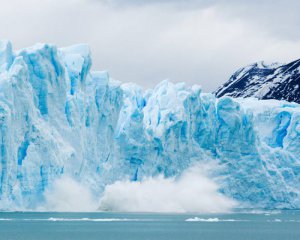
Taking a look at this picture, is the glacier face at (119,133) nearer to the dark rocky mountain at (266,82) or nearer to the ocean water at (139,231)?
the ocean water at (139,231)

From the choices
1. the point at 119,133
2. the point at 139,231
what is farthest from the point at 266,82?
the point at 139,231

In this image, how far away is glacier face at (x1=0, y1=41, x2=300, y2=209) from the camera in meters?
42.6

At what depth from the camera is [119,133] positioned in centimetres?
5178

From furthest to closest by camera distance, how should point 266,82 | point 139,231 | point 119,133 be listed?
point 266,82, point 119,133, point 139,231

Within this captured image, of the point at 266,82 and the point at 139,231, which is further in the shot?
the point at 266,82

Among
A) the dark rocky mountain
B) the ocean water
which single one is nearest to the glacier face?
the ocean water

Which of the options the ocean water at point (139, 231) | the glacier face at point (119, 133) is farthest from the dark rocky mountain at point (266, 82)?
the ocean water at point (139, 231)

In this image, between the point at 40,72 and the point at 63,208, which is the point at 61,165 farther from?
the point at 40,72

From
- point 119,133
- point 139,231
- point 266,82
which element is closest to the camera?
point 139,231

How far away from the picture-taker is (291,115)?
6128 centimetres

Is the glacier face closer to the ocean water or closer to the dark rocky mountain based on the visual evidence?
the ocean water

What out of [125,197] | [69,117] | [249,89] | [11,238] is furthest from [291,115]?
[249,89]

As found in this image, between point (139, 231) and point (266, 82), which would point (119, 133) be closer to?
point (139, 231)

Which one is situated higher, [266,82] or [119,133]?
[266,82]
